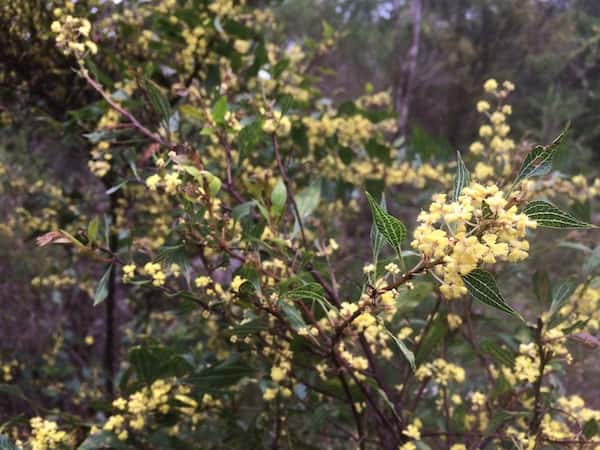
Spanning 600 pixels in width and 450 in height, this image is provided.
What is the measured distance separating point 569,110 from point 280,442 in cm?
733

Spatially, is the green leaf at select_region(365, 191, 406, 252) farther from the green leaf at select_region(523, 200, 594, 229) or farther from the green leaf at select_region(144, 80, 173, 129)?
the green leaf at select_region(144, 80, 173, 129)

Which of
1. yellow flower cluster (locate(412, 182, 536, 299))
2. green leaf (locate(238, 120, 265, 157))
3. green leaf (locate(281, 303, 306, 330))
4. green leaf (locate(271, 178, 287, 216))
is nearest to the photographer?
yellow flower cluster (locate(412, 182, 536, 299))

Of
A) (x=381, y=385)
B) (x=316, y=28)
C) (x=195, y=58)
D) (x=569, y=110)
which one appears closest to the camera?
(x=381, y=385)

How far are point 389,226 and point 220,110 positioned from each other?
0.52 meters

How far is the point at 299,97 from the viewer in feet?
5.96

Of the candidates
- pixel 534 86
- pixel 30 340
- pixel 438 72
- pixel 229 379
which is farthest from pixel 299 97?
pixel 534 86

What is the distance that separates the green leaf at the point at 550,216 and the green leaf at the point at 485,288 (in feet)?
0.26

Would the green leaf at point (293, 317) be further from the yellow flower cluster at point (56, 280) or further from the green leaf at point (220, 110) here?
the yellow flower cluster at point (56, 280)

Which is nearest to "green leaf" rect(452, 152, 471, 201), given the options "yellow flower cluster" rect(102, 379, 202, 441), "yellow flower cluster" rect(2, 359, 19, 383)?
"yellow flower cluster" rect(102, 379, 202, 441)

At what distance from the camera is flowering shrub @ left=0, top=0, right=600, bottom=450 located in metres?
0.63

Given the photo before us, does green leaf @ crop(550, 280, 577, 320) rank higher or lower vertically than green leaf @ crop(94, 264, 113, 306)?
higher

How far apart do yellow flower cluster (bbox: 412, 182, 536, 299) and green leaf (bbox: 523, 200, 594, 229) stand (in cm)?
3

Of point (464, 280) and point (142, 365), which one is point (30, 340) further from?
point (464, 280)

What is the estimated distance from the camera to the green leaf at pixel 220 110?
37.5 inches
